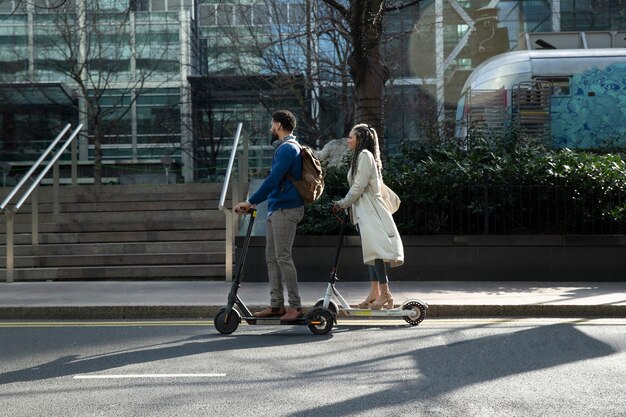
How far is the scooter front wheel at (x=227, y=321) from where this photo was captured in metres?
7.09

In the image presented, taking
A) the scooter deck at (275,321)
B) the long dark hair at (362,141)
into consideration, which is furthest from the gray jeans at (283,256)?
the long dark hair at (362,141)

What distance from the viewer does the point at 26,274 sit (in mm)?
11695

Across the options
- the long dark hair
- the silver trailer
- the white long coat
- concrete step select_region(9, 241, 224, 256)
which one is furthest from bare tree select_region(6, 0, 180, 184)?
the white long coat

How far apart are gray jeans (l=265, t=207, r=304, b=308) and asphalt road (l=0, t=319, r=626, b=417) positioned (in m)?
0.40

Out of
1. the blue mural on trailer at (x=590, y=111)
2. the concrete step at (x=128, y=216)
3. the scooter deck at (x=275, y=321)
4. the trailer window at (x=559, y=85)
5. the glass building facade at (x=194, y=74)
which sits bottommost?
the scooter deck at (x=275, y=321)

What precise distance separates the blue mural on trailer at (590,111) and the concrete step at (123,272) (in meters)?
8.11

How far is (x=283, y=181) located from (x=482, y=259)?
467cm

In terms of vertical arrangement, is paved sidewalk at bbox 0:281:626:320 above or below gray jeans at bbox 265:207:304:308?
below

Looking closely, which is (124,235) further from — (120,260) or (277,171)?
(277,171)

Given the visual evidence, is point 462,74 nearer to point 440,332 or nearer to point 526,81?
point 526,81

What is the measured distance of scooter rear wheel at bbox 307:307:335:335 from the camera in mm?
7039

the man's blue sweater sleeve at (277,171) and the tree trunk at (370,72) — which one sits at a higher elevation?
the tree trunk at (370,72)

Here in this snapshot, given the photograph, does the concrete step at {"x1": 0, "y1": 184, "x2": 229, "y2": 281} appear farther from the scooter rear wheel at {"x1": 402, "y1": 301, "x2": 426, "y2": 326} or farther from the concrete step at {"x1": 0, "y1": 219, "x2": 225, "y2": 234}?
the scooter rear wheel at {"x1": 402, "y1": 301, "x2": 426, "y2": 326}

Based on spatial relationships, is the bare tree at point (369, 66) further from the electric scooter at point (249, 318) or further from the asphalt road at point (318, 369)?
the electric scooter at point (249, 318)
